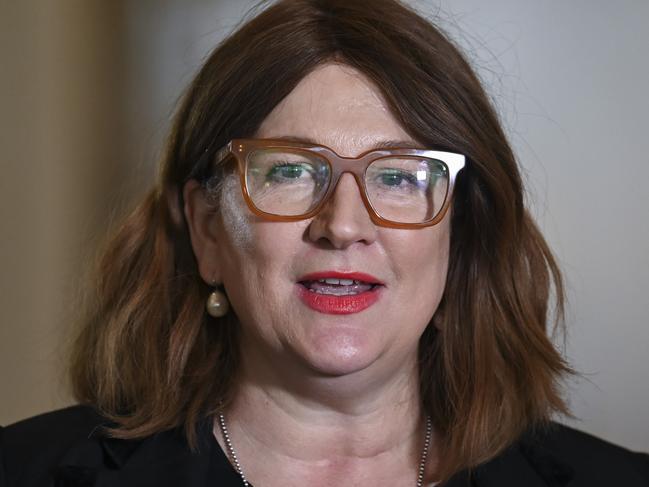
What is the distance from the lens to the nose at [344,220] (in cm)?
181

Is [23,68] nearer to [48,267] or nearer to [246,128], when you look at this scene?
[48,267]

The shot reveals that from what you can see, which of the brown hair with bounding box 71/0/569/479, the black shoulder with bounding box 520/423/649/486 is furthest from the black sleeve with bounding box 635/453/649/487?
the brown hair with bounding box 71/0/569/479

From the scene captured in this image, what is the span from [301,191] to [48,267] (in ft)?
5.31

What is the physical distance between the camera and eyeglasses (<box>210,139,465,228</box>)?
1845 millimetres

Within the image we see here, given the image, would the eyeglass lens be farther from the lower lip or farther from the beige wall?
the beige wall

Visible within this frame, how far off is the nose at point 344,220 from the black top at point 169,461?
0.52m

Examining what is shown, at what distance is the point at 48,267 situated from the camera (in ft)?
10.6

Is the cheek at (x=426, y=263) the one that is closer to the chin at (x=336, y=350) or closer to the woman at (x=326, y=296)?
the woman at (x=326, y=296)

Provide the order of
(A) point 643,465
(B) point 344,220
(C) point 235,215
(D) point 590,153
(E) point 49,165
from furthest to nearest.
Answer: (E) point 49,165
(D) point 590,153
(A) point 643,465
(C) point 235,215
(B) point 344,220

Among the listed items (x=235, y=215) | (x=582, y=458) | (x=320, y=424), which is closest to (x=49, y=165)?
(x=235, y=215)

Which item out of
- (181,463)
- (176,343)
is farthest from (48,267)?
(181,463)

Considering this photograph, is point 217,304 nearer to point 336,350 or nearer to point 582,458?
point 336,350

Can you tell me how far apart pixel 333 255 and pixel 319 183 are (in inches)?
5.3

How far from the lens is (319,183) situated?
73.1 inches
